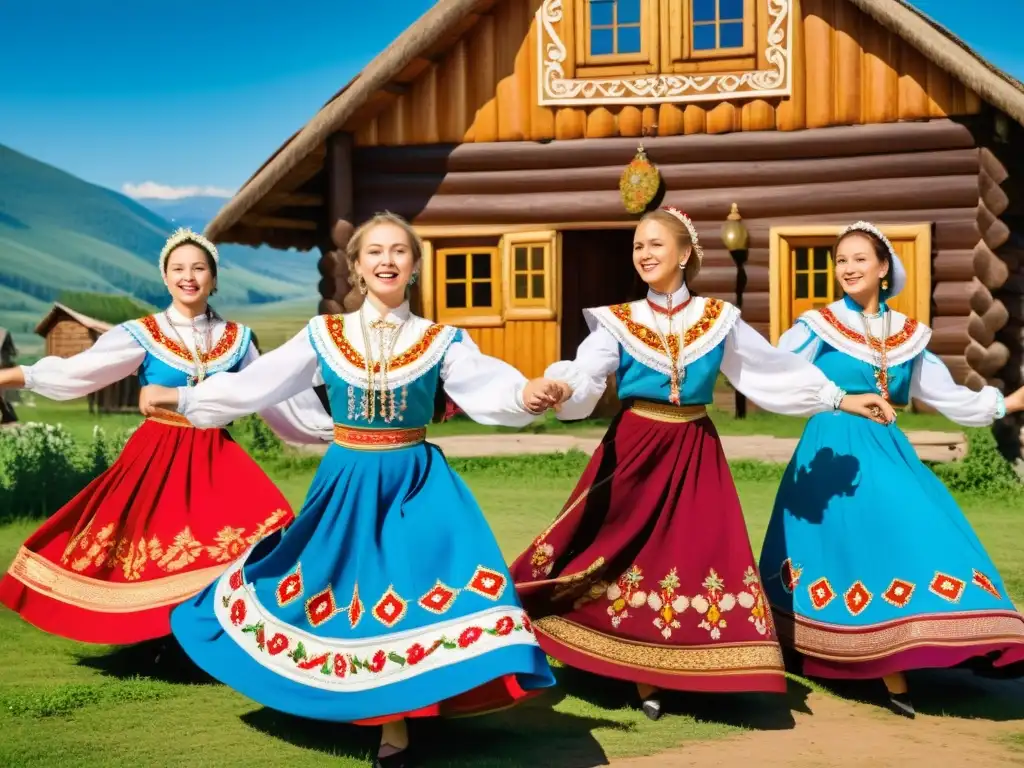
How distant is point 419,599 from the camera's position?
353 cm

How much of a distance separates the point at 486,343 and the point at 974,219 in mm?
4345

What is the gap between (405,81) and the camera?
10922 mm

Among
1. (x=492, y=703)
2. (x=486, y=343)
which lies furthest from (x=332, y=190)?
(x=492, y=703)

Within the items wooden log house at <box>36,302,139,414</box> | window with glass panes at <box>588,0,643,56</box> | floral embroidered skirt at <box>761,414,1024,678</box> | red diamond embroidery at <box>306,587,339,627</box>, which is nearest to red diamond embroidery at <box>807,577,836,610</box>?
floral embroidered skirt at <box>761,414,1024,678</box>

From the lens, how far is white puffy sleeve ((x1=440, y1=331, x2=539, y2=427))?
376 cm

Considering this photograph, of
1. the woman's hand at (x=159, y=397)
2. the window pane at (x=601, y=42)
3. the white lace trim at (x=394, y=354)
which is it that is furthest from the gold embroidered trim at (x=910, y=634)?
the window pane at (x=601, y=42)

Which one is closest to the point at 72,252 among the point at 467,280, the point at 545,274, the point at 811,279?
the point at 467,280

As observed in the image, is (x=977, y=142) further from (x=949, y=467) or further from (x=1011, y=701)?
(x=1011, y=701)

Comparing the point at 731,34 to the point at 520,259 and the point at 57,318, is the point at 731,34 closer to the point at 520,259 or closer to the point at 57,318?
the point at 520,259

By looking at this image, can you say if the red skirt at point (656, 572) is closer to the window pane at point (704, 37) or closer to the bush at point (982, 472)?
the bush at point (982, 472)

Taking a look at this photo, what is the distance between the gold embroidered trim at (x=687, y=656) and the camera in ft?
13.1

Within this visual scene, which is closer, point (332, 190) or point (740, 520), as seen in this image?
point (740, 520)

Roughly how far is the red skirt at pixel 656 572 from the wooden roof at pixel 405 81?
595cm

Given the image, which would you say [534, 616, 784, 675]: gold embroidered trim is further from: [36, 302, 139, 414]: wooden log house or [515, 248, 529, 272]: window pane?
[36, 302, 139, 414]: wooden log house
